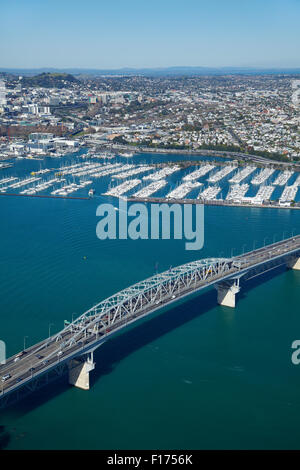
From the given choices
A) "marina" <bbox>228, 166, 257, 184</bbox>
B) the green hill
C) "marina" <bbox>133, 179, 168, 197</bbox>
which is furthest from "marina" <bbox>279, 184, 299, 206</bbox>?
the green hill

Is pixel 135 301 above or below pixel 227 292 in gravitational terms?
above

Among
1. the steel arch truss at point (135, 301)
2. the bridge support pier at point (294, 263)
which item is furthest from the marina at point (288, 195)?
the steel arch truss at point (135, 301)

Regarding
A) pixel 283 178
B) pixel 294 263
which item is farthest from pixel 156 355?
pixel 283 178

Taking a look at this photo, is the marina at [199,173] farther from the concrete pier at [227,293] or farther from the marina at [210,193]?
the concrete pier at [227,293]

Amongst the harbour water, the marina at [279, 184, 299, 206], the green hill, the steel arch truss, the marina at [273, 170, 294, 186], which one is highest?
the green hill

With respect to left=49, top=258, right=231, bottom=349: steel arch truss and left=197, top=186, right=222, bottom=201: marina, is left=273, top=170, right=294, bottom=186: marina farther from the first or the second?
left=49, top=258, right=231, bottom=349: steel arch truss

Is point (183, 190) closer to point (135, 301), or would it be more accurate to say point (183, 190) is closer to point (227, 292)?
point (227, 292)

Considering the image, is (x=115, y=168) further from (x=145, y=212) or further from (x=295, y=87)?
(x=295, y=87)
